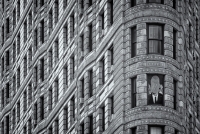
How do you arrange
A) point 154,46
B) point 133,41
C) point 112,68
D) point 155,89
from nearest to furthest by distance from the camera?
point 155,89 → point 154,46 → point 133,41 → point 112,68

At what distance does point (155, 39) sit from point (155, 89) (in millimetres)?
4338

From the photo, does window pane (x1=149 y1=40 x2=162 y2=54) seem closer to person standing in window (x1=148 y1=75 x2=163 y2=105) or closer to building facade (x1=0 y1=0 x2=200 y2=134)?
building facade (x1=0 y1=0 x2=200 y2=134)

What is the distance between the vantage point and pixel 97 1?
349 ft

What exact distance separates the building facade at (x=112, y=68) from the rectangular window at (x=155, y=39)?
8 cm

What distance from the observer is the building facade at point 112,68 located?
95.2 meters

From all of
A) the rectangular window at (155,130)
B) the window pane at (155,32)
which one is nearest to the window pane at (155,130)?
the rectangular window at (155,130)

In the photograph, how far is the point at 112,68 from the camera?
9994cm

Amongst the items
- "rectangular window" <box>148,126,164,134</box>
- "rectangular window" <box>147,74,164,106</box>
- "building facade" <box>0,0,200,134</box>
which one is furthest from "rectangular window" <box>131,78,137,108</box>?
"rectangular window" <box>148,126,164,134</box>

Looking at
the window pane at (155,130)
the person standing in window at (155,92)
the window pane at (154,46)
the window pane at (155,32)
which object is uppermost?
the window pane at (155,32)

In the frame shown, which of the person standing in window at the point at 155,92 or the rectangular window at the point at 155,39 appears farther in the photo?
the rectangular window at the point at 155,39

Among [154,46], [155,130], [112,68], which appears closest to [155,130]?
[155,130]

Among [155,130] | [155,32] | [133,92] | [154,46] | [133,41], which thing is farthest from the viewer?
[133,41]

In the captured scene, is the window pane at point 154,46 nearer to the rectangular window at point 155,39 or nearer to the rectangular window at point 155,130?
the rectangular window at point 155,39

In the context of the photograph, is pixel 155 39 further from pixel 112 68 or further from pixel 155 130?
pixel 155 130
